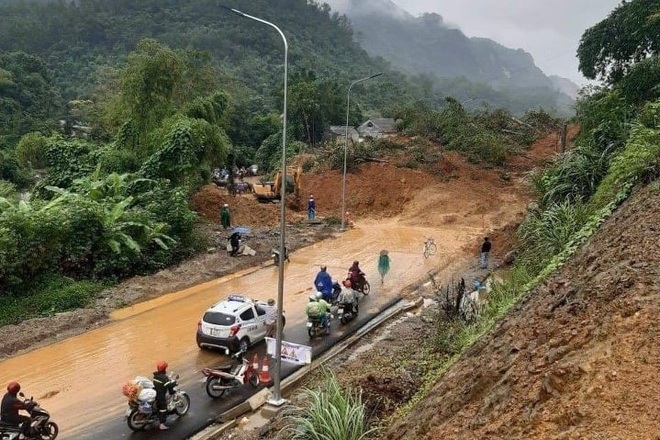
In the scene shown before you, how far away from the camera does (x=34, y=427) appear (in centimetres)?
1029

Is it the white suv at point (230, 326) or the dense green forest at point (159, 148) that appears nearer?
the white suv at point (230, 326)

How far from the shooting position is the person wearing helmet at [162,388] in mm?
11073

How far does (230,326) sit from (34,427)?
515 cm

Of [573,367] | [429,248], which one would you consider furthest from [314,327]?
[429,248]

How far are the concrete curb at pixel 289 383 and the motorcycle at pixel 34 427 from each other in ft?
8.87

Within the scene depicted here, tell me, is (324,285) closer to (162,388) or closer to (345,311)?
(345,311)

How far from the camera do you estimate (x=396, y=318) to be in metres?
18.6

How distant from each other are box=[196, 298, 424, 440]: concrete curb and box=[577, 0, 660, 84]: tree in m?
20.9

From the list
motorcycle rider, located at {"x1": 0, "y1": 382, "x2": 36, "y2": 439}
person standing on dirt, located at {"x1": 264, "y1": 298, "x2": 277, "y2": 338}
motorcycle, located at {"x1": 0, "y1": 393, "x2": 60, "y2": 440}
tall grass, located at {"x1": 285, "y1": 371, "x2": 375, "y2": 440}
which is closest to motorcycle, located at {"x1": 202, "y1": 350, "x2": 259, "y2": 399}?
person standing on dirt, located at {"x1": 264, "y1": 298, "x2": 277, "y2": 338}

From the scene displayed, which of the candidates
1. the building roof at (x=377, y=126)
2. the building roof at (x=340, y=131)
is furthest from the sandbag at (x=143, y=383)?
the building roof at (x=377, y=126)

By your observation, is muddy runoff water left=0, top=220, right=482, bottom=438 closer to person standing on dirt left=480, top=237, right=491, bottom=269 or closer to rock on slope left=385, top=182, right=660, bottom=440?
person standing on dirt left=480, top=237, right=491, bottom=269

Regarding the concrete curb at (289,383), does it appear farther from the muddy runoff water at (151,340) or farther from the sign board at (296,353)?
the muddy runoff water at (151,340)

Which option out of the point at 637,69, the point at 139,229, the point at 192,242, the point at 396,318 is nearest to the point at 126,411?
the point at 396,318

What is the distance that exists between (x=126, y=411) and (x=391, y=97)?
110 meters
